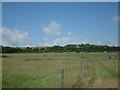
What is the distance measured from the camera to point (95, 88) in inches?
456

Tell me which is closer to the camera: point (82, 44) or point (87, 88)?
point (87, 88)

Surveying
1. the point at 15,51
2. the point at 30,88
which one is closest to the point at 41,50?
the point at 15,51

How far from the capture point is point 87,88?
1134cm

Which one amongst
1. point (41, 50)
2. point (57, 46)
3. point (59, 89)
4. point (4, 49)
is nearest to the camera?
point (59, 89)

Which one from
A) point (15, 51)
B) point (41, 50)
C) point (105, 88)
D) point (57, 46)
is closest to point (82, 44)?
point (57, 46)

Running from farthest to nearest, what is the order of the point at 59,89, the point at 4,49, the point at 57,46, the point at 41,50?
1. the point at 57,46
2. the point at 41,50
3. the point at 4,49
4. the point at 59,89

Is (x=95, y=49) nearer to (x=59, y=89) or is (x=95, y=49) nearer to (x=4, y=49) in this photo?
(x=4, y=49)

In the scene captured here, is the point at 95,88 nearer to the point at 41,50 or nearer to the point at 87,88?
the point at 87,88

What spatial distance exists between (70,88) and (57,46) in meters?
186

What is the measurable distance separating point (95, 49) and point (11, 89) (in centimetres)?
16331

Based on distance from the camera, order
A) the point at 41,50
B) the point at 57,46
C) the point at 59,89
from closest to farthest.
→ the point at 59,89
the point at 41,50
the point at 57,46

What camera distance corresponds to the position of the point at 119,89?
37.2 feet

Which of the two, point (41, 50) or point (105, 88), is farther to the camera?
point (41, 50)

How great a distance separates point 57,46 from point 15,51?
56.0m
